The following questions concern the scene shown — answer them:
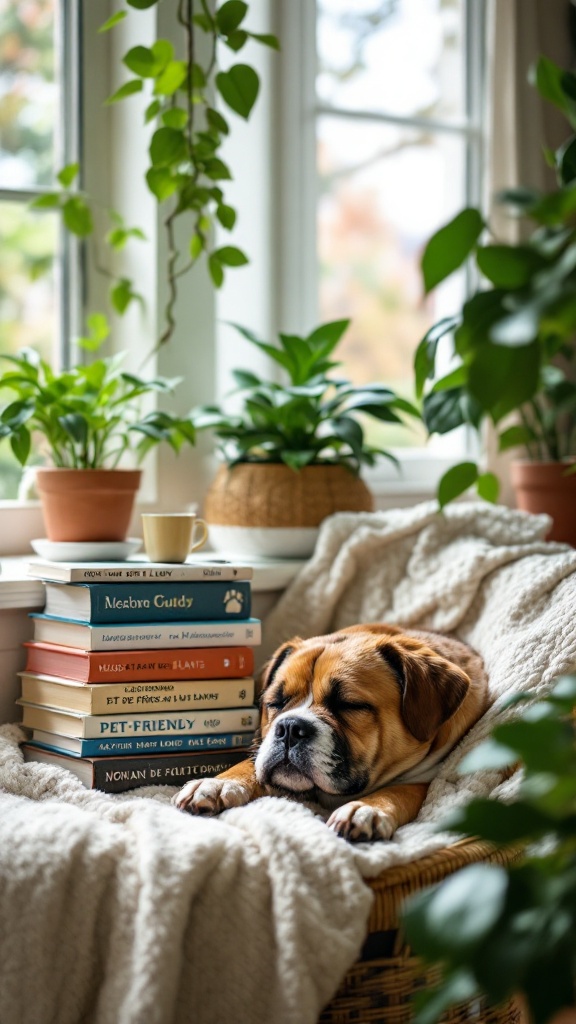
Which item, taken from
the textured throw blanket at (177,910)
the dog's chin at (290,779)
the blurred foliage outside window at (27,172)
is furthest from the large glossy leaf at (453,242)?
the blurred foliage outside window at (27,172)

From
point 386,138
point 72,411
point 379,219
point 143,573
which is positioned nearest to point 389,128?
point 386,138

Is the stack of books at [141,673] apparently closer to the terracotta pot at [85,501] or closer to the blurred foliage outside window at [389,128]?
the terracotta pot at [85,501]

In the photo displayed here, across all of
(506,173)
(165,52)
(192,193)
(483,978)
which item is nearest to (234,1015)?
(483,978)

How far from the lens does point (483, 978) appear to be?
2.29 feet

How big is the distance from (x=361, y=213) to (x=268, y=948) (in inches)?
82.8

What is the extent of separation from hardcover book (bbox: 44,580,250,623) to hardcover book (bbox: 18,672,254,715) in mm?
91

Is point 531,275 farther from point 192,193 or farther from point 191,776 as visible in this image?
point 192,193

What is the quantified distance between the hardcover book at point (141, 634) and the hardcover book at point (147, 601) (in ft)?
0.04

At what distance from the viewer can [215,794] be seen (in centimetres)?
136

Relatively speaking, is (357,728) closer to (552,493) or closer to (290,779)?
(290,779)

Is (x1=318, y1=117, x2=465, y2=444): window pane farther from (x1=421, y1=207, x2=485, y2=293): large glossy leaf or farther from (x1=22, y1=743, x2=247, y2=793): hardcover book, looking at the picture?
(x1=421, y1=207, x2=485, y2=293): large glossy leaf

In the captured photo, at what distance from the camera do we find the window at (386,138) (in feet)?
7.52

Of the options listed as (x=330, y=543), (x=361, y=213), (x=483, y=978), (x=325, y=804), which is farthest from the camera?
(x=361, y=213)

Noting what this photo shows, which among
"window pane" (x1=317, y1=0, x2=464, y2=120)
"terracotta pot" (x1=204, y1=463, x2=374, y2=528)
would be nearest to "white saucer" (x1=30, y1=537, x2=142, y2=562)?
"terracotta pot" (x1=204, y1=463, x2=374, y2=528)
